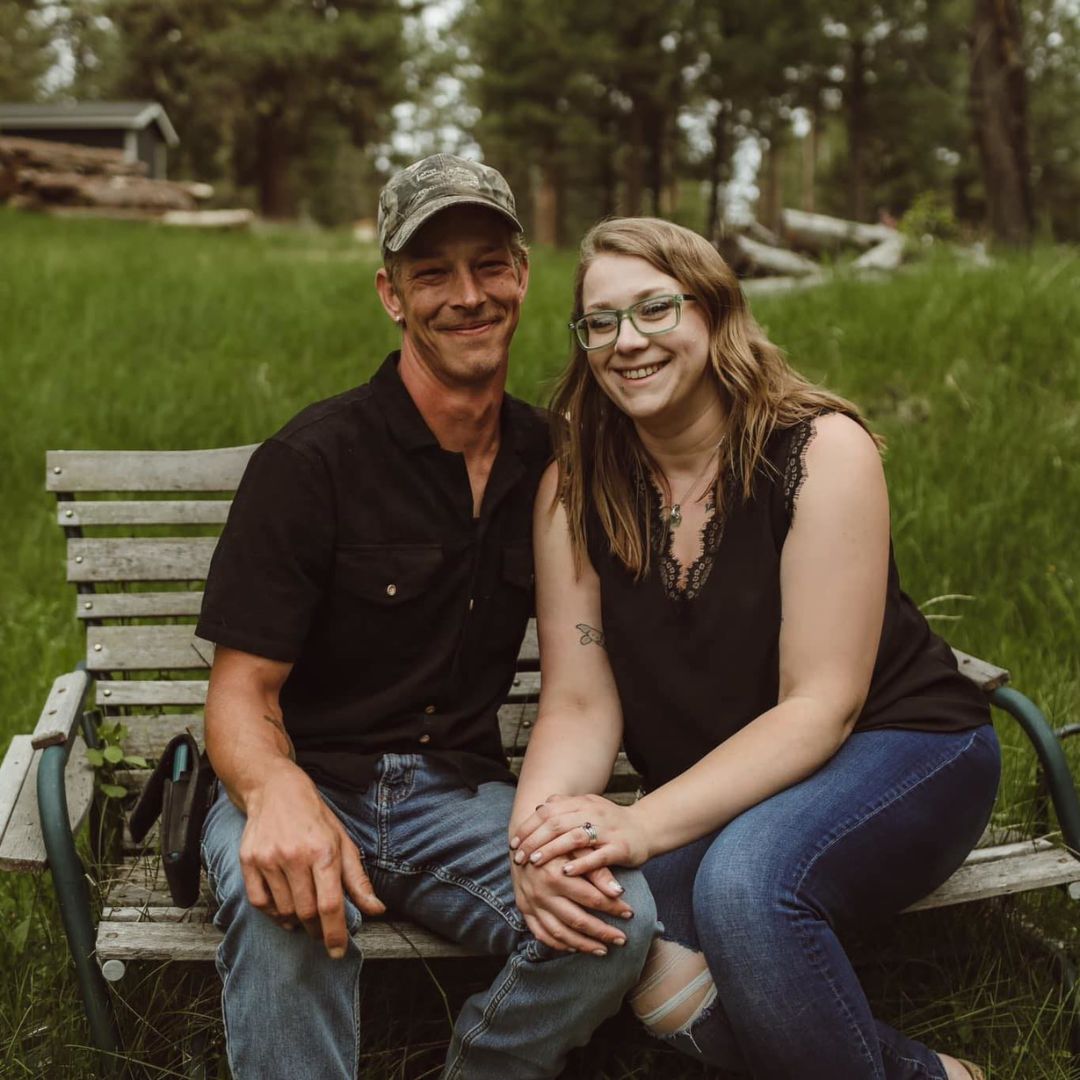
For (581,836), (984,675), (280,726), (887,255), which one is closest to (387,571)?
(280,726)

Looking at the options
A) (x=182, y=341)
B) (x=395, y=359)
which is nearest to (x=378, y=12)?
(x=182, y=341)

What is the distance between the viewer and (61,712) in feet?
9.48

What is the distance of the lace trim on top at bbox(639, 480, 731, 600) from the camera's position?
2740mm

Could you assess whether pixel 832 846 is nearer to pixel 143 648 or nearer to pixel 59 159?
pixel 143 648

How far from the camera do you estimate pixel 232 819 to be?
2.59 metres

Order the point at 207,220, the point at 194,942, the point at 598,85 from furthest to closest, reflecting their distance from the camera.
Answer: the point at 598,85, the point at 207,220, the point at 194,942

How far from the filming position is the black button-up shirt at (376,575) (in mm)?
2658

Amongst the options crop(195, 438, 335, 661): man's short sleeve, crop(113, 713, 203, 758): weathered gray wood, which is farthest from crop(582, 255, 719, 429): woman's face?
crop(113, 713, 203, 758): weathered gray wood

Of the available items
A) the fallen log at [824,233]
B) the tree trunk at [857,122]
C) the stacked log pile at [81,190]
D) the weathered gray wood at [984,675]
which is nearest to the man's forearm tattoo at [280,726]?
the weathered gray wood at [984,675]

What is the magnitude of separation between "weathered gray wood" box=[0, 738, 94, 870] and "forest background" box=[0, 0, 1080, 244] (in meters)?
22.0

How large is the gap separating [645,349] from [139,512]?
5.15 feet

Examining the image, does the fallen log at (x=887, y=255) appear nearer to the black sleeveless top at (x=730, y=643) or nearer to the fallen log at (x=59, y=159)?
the black sleeveless top at (x=730, y=643)

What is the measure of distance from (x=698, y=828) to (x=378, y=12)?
1350 inches

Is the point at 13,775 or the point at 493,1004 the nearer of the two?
the point at 493,1004
